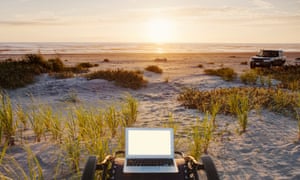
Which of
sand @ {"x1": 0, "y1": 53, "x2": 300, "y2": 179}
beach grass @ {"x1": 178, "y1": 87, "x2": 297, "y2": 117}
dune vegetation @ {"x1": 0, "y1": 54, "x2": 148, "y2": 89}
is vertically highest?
dune vegetation @ {"x1": 0, "y1": 54, "x2": 148, "y2": 89}

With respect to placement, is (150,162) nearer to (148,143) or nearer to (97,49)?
(148,143)

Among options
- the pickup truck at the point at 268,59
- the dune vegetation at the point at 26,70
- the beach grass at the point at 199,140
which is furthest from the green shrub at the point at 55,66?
the pickup truck at the point at 268,59

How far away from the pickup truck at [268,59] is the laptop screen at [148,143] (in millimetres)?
21003

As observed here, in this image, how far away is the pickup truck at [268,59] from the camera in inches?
890

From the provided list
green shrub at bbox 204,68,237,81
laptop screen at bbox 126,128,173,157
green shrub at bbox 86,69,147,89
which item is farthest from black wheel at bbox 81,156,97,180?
green shrub at bbox 204,68,237,81

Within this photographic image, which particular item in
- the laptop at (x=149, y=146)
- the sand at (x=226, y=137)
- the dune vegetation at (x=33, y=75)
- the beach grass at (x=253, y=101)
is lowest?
the sand at (x=226, y=137)

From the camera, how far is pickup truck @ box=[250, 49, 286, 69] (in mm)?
22609

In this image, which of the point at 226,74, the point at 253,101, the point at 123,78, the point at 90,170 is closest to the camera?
the point at 90,170

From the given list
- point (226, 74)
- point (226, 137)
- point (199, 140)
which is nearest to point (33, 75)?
point (226, 74)

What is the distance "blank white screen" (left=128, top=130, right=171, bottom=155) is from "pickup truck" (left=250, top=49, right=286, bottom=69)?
827 inches

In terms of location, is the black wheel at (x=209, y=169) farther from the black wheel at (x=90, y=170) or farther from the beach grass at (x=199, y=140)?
the beach grass at (x=199, y=140)

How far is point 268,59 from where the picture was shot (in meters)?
22.7

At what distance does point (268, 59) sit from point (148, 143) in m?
21.5

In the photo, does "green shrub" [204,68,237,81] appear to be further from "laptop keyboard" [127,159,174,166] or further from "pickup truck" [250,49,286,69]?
"laptop keyboard" [127,159,174,166]
